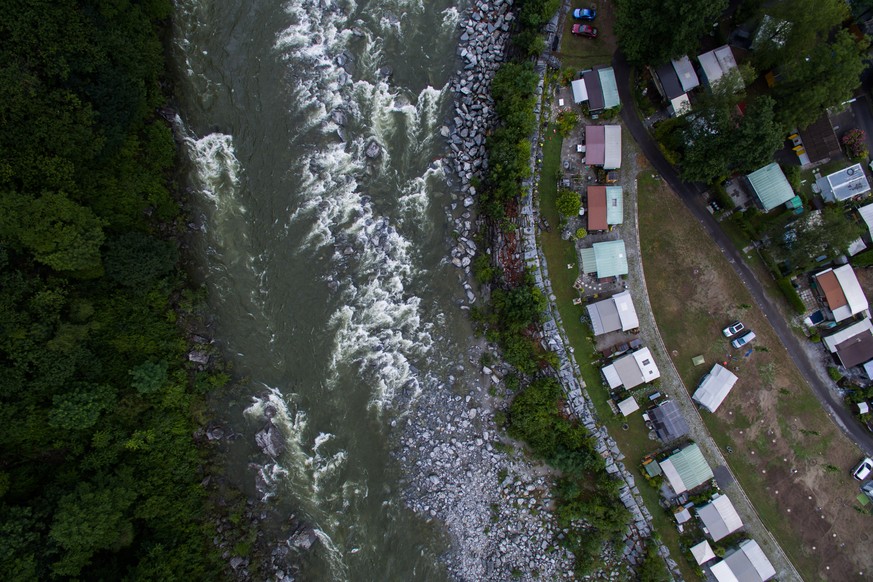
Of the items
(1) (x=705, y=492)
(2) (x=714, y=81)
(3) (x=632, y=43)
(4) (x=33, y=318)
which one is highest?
(3) (x=632, y=43)

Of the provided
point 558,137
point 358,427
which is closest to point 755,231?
point 558,137

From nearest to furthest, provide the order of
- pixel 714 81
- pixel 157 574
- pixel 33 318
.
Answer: pixel 33 318 < pixel 157 574 < pixel 714 81

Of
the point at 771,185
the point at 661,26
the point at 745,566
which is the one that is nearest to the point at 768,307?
the point at 771,185

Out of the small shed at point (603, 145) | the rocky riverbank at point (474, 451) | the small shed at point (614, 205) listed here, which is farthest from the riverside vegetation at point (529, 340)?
the small shed at point (614, 205)

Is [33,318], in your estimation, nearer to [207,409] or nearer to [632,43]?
[207,409]

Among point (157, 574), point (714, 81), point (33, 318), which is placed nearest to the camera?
point (33, 318)

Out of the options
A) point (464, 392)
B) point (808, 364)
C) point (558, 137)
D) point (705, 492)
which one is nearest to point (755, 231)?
point (808, 364)

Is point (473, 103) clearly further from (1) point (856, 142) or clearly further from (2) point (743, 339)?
(1) point (856, 142)

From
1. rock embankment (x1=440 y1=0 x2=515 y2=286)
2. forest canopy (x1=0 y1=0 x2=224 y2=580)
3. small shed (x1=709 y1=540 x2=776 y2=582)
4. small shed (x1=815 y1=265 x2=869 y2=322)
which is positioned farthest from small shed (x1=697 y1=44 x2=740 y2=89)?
forest canopy (x1=0 y1=0 x2=224 y2=580)

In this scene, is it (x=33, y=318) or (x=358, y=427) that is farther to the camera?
(x=358, y=427)

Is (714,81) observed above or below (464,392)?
above
